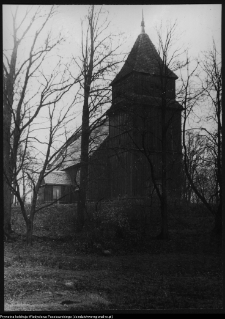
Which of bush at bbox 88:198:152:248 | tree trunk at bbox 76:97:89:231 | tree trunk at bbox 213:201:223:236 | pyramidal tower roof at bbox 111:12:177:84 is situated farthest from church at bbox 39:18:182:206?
tree trunk at bbox 213:201:223:236

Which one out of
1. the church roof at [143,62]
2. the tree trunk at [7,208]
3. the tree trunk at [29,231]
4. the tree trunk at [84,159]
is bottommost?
the tree trunk at [29,231]

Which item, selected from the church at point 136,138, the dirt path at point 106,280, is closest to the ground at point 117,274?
the dirt path at point 106,280

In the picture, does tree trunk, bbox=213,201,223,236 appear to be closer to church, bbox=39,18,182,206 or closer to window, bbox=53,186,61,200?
church, bbox=39,18,182,206

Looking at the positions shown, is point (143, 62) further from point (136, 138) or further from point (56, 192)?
point (56, 192)

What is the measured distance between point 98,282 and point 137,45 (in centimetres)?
658

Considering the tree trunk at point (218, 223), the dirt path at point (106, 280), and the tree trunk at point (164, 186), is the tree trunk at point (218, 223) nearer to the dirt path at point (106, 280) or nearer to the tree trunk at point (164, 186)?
the dirt path at point (106, 280)

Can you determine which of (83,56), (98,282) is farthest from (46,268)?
(83,56)

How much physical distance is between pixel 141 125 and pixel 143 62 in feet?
7.10

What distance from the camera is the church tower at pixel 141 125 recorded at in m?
10.8

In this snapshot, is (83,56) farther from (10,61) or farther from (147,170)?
(147,170)

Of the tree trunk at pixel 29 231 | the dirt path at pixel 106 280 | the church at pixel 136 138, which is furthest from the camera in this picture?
the church at pixel 136 138

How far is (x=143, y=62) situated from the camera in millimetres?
11391

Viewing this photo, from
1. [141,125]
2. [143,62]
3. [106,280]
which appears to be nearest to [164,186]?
[141,125]
